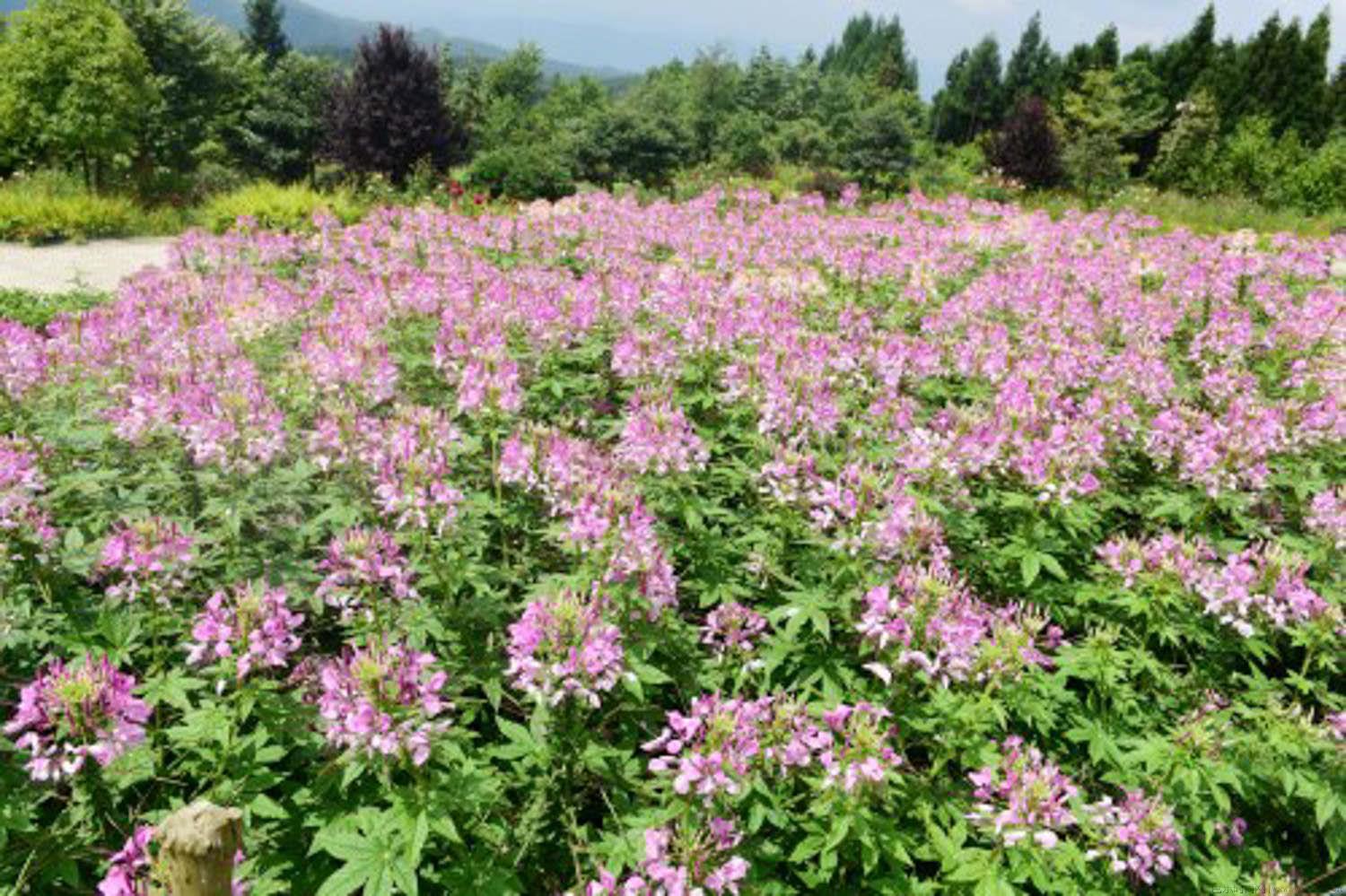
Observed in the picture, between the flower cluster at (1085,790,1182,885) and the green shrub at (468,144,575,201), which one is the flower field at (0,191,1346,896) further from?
the green shrub at (468,144,575,201)

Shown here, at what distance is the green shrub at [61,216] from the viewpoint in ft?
55.2

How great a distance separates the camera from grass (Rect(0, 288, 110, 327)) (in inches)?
394

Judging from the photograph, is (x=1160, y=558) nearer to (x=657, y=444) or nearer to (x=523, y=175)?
(x=657, y=444)

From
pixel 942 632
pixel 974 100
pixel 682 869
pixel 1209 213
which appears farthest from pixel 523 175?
pixel 974 100

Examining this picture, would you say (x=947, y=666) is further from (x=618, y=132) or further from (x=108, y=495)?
(x=618, y=132)

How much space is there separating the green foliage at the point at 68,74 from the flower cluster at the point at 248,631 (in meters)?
21.1

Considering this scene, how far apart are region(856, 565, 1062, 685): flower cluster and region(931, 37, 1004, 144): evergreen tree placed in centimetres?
6348

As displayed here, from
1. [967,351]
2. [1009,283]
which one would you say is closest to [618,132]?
[1009,283]

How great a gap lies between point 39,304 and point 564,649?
1162 centimetres

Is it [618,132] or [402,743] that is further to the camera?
[618,132]

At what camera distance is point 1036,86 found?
2138 inches

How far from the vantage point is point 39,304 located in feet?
36.2

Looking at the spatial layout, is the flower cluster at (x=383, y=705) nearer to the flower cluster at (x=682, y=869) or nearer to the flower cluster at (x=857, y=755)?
the flower cluster at (x=682, y=869)

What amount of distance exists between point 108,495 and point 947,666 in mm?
3937
